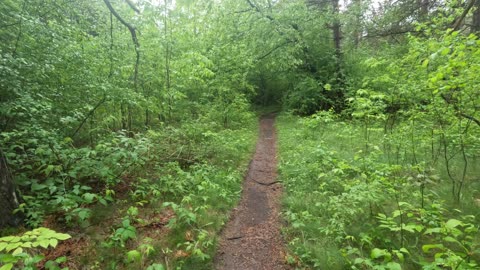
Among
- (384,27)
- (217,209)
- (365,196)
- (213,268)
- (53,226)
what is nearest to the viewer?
(213,268)

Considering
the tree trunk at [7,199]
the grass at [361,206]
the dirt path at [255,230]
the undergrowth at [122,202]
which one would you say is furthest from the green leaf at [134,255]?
the grass at [361,206]

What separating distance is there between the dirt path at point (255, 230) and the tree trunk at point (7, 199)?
2899 millimetres

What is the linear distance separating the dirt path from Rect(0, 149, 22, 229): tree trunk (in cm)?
290

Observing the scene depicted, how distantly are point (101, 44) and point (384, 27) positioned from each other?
13.5m

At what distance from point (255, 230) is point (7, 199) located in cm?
372

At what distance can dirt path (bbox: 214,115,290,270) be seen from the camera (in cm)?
371

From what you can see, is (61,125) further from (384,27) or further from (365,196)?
(384,27)

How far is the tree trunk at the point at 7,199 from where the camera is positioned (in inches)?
136

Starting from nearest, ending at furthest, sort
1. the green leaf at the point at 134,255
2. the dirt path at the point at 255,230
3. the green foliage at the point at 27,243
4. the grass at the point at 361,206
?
the green foliage at the point at 27,243 → the green leaf at the point at 134,255 → the grass at the point at 361,206 → the dirt path at the point at 255,230

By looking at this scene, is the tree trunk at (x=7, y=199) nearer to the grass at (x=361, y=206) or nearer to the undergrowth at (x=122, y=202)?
the undergrowth at (x=122, y=202)

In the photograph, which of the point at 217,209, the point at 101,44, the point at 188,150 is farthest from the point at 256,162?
the point at 101,44

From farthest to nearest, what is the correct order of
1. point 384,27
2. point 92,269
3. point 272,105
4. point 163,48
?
point 272,105, point 384,27, point 163,48, point 92,269

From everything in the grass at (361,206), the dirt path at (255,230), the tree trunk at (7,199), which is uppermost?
the tree trunk at (7,199)

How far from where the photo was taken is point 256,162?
8.15 m
